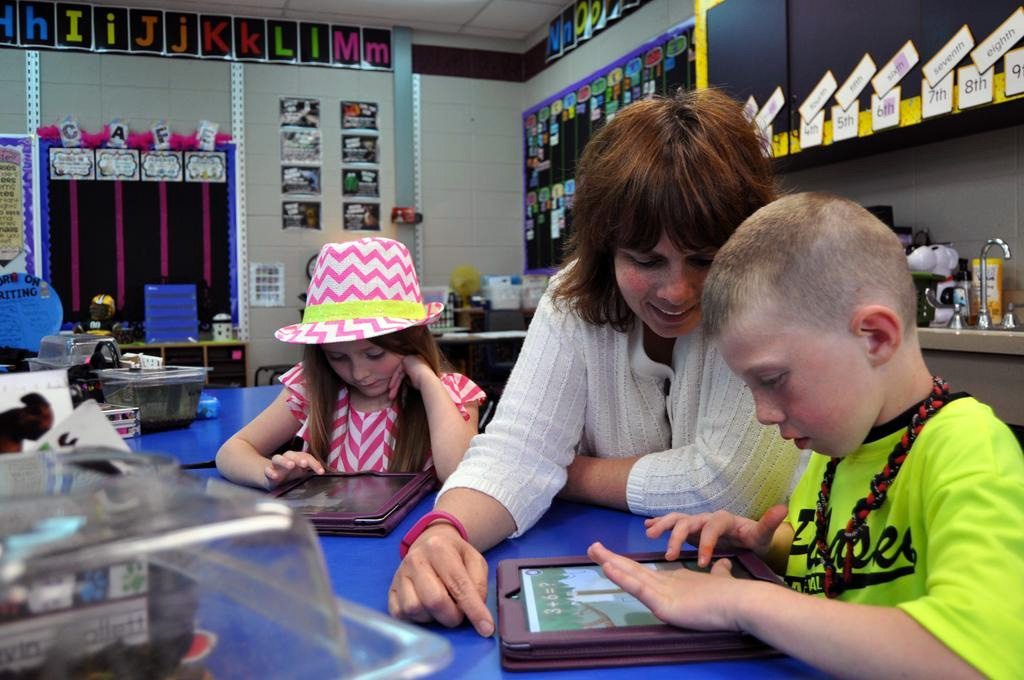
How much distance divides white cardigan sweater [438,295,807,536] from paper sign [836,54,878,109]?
7.21ft

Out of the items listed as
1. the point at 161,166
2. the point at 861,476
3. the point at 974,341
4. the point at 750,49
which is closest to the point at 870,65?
the point at 750,49

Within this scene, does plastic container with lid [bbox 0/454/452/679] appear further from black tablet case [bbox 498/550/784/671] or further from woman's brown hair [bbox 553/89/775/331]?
woman's brown hair [bbox 553/89/775/331]

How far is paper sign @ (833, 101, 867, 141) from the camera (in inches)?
119

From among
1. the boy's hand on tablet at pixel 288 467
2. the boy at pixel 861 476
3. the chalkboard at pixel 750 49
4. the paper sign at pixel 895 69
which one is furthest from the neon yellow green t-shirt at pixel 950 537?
the chalkboard at pixel 750 49

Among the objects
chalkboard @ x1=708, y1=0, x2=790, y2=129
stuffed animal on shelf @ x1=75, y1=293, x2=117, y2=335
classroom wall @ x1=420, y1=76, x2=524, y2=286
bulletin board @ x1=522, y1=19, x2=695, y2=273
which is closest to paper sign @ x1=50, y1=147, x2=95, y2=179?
stuffed animal on shelf @ x1=75, y1=293, x2=117, y2=335

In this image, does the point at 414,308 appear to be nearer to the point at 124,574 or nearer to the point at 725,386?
the point at 725,386

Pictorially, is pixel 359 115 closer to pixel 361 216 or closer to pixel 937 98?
pixel 361 216

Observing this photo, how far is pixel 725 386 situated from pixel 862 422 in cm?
39

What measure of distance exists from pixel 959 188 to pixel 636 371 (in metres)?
2.43

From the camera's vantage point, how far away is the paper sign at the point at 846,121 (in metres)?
3.03

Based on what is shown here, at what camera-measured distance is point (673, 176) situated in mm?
1050

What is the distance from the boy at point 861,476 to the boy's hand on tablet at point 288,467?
0.72 meters

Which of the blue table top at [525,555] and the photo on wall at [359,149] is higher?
the photo on wall at [359,149]

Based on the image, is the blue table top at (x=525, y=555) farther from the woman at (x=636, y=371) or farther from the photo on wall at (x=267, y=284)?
the photo on wall at (x=267, y=284)
